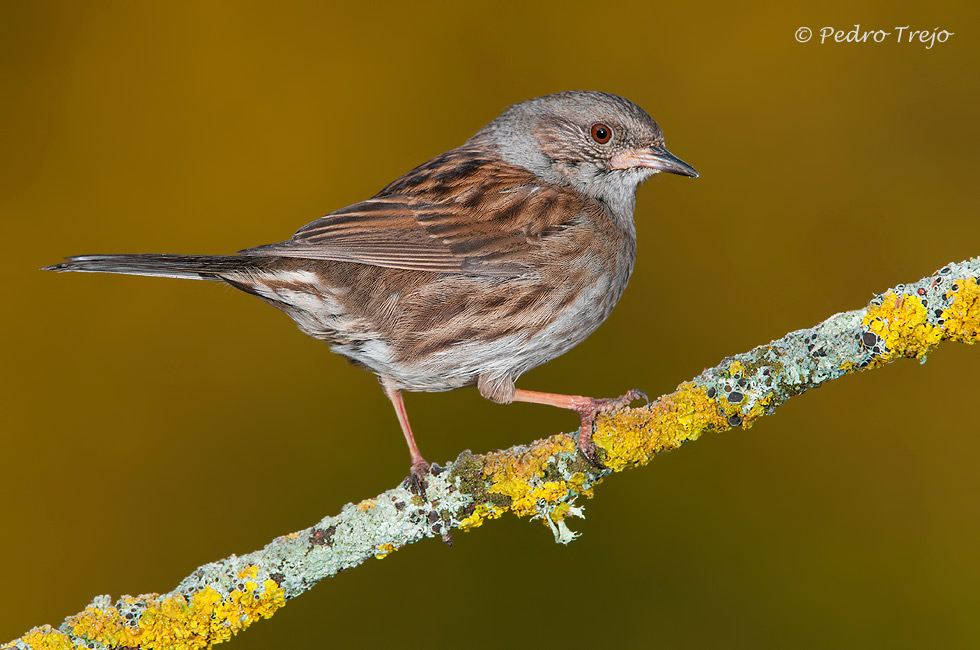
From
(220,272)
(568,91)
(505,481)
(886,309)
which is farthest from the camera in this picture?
(568,91)

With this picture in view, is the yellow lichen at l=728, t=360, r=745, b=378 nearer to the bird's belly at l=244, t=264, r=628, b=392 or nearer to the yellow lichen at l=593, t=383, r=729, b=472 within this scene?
the yellow lichen at l=593, t=383, r=729, b=472

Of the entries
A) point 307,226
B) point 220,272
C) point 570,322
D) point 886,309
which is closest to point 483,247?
point 570,322

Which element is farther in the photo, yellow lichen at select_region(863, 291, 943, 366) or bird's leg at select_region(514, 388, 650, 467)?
bird's leg at select_region(514, 388, 650, 467)

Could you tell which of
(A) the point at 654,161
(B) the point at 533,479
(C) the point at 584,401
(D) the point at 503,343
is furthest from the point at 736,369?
(A) the point at 654,161

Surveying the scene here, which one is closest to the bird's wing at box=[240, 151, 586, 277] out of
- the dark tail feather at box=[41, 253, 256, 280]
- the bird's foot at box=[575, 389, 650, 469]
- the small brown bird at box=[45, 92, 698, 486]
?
the small brown bird at box=[45, 92, 698, 486]

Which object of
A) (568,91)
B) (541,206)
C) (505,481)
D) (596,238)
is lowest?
(505,481)

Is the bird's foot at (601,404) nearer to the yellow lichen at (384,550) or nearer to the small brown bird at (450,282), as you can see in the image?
the small brown bird at (450,282)

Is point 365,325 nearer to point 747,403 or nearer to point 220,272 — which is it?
point 220,272
